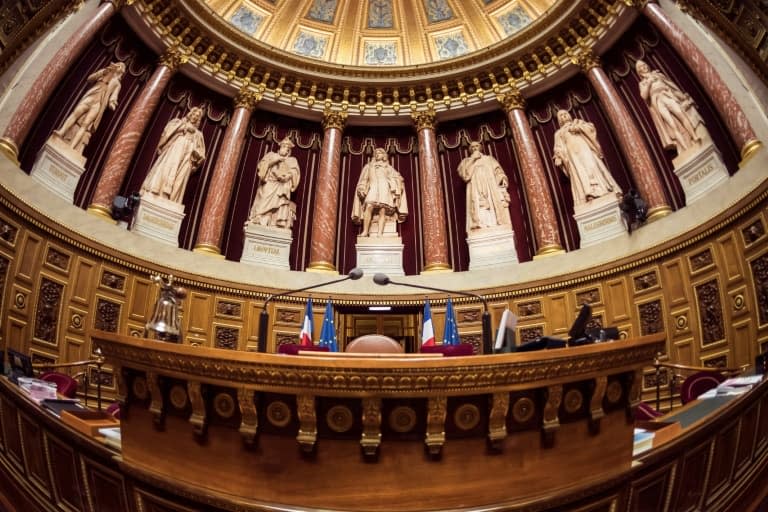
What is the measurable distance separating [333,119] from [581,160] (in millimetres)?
5451

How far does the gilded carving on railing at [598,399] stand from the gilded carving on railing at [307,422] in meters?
1.26

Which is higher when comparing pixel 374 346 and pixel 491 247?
pixel 491 247

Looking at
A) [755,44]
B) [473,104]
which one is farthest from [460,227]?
[755,44]

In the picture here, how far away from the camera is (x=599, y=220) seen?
9.97 meters

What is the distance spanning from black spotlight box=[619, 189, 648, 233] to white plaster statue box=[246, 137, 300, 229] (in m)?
6.47

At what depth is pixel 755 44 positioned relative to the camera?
7.43m

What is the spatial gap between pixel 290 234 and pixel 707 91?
797cm

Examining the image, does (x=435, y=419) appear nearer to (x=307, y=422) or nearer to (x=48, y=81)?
(x=307, y=422)

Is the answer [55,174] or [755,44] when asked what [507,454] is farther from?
[55,174]

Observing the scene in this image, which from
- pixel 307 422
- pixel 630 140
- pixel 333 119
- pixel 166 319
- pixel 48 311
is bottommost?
pixel 307 422

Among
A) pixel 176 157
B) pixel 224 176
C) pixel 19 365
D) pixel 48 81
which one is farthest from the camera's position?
pixel 224 176

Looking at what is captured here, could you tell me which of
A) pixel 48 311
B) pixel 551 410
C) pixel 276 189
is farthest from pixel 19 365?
pixel 276 189

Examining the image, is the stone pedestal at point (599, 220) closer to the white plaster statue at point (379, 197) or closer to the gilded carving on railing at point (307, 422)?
the white plaster statue at point (379, 197)

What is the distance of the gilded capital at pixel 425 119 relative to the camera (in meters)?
12.2
